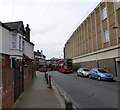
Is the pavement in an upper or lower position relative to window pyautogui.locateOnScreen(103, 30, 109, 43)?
lower

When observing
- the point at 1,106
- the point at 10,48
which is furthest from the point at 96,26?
the point at 1,106

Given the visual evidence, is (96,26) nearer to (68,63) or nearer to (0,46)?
(68,63)

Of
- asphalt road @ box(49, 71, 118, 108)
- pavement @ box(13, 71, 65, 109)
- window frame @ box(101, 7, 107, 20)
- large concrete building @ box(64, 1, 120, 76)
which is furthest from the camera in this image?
window frame @ box(101, 7, 107, 20)

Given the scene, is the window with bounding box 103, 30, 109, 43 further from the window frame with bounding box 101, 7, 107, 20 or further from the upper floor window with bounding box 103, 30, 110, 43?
the window frame with bounding box 101, 7, 107, 20

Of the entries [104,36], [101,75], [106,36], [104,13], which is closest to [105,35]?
[104,36]

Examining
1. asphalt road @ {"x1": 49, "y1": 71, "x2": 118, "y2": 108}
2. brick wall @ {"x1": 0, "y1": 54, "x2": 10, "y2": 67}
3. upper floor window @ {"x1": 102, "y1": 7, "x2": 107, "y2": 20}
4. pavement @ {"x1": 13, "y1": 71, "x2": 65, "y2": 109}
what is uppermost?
upper floor window @ {"x1": 102, "y1": 7, "x2": 107, "y2": 20}

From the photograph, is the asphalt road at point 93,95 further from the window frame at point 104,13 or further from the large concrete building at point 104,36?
the window frame at point 104,13

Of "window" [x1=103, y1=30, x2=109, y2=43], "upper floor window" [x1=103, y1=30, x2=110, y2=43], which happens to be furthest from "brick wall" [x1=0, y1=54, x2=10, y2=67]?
"window" [x1=103, y1=30, x2=109, y2=43]

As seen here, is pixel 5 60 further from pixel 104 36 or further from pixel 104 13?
pixel 104 13

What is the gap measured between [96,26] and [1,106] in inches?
939

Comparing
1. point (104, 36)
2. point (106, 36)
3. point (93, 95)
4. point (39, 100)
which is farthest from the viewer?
point (104, 36)

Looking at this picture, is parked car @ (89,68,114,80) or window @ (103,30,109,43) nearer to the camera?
parked car @ (89,68,114,80)

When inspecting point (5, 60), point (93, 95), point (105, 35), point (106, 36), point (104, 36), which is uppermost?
point (105, 35)

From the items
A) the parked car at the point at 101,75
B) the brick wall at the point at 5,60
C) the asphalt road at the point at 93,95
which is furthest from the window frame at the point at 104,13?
the brick wall at the point at 5,60
